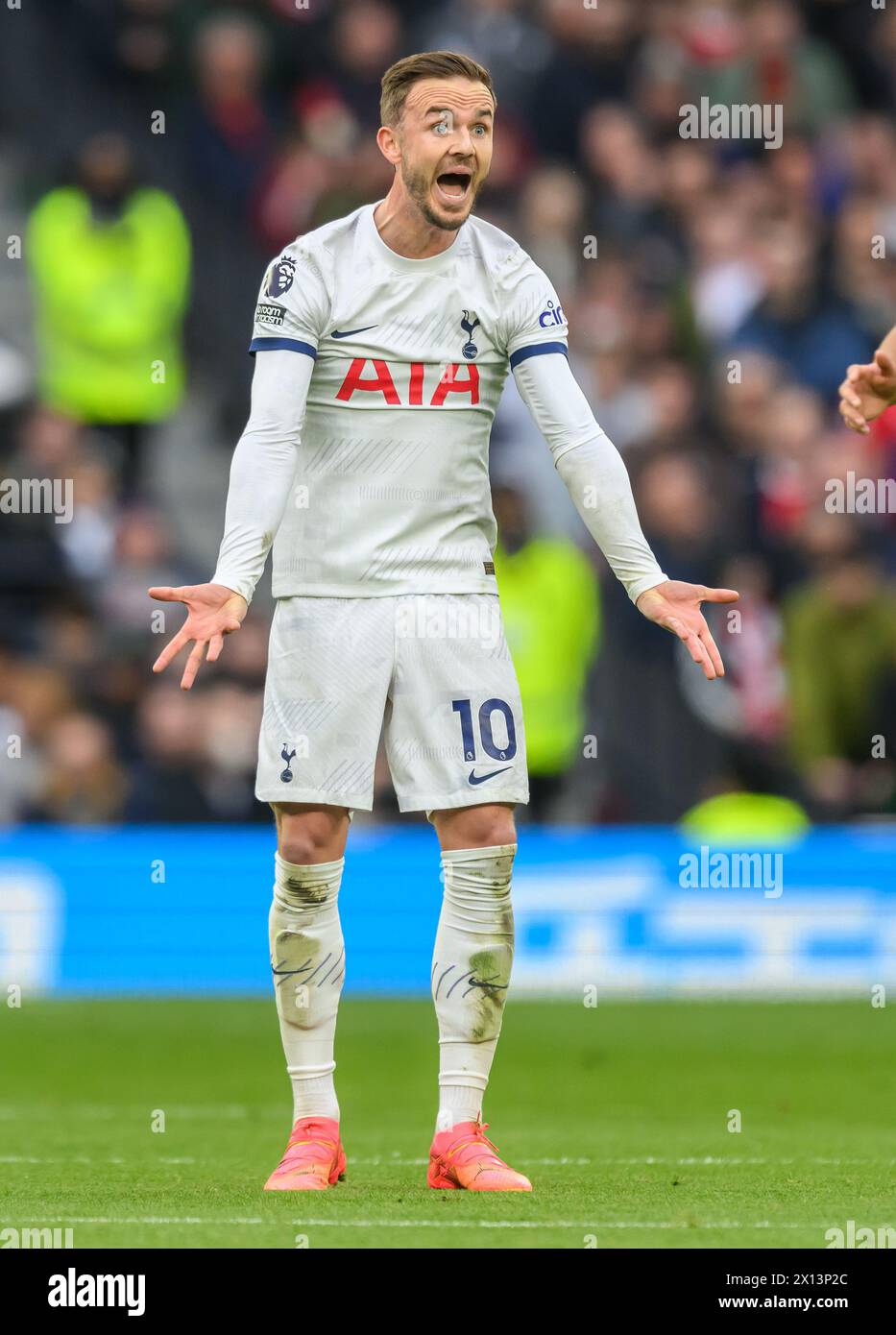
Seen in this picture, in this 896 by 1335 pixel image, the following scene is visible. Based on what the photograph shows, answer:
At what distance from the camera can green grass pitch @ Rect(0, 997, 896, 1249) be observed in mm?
5438

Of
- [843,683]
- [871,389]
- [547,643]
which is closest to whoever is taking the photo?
[871,389]

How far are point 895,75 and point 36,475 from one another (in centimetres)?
625

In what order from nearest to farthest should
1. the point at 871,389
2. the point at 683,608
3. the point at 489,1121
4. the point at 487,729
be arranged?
1. the point at 683,608
2. the point at 487,729
3. the point at 871,389
4. the point at 489,1121

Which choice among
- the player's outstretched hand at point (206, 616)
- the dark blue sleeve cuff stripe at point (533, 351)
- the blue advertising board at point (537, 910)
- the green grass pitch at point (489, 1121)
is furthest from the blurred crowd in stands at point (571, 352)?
the player's outstretched hand at point (206, 616)

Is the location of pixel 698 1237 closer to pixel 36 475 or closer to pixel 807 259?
pixel 36 475

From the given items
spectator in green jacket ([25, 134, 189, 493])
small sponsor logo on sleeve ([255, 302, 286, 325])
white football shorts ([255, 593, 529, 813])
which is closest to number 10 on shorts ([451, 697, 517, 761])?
white football shorts ([255, 593, 529, 813])

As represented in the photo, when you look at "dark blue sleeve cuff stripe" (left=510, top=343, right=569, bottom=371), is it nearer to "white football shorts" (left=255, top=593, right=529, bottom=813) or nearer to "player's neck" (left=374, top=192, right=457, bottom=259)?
"player's neck" (left=374, top=192, right=457, bottom=259)

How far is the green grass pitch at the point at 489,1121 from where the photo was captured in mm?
5438

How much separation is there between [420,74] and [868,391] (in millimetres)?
1425

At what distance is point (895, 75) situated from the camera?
1619 cm

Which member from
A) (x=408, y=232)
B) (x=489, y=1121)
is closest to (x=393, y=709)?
(x=408, y=232)

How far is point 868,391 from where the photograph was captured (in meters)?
6.61

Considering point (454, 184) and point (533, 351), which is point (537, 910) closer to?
point (533, 351)

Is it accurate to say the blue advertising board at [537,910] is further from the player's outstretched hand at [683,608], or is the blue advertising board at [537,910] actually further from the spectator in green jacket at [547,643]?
the player's outstretched hand at [683,608]
